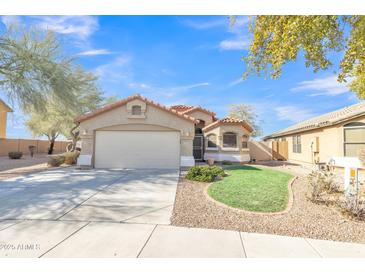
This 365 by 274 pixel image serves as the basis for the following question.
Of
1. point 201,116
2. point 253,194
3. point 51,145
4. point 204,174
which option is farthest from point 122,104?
point 51,145

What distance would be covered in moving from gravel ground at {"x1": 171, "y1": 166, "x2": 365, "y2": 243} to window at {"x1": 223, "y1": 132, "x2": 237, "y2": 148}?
10.2 meters

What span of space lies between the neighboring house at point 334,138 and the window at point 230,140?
565 centimetres

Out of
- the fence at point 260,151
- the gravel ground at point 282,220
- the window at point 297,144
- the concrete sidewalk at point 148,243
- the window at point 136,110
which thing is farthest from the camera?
the fence at point 260,151

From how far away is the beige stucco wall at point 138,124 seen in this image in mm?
12922

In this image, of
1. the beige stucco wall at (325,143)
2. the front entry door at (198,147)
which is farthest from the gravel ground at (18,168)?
the beige stucco wall at (325,143)

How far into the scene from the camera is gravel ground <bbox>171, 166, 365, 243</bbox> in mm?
4309

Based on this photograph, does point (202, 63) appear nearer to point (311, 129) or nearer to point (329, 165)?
point (329, 165)

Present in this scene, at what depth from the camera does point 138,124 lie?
13.0 m

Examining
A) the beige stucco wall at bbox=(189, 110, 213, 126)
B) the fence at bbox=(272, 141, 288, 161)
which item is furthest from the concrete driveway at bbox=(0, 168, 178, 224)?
the fence at bbox=(272, 141, 288, 161)

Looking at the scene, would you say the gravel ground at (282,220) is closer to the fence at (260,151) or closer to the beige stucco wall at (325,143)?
the beige stucco wall at (325,143)

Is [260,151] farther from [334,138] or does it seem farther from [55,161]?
[55,161]

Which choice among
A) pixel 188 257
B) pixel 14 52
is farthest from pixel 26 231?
pixel 14 52

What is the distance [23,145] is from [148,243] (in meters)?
29.5
